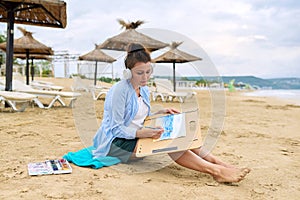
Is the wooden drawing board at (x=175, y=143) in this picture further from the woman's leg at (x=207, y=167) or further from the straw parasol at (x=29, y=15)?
the straw parasol at (x=29, y=15)

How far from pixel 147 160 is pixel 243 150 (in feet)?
3.88

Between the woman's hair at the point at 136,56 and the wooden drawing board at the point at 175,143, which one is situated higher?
the woman's hair at the point at 136,56

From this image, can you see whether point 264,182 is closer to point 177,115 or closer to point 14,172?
point 177,115

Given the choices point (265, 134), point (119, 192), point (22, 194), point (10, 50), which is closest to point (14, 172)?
point (22, 194)

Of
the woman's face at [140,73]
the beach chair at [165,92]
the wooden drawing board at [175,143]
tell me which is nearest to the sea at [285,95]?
the beach chair at [165,92]

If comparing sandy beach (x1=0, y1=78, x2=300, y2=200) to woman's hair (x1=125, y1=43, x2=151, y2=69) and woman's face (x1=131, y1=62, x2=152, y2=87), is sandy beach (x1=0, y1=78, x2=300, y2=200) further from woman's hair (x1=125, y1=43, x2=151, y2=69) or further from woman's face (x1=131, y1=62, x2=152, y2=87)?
woman's hair (x1=125, y1=43, x2=151, y2=69)

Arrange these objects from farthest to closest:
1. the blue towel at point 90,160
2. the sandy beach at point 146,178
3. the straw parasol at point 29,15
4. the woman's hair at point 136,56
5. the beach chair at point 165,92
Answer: the straw parasol at point 29,15
the beach chair at point 165,92
the blue towel at point 90,160
the woman's hair at point 136,56
the sandy beach at point 146,178

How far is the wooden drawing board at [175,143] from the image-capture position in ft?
7.41

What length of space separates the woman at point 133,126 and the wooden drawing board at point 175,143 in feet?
0.15

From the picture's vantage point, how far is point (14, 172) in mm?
2268

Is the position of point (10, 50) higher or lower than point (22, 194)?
higher

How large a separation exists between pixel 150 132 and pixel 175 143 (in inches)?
7.7

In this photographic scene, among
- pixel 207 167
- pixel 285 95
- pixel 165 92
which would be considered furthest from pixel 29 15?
pixel 285 95

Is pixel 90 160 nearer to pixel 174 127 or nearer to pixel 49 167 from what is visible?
pixel 49 167
